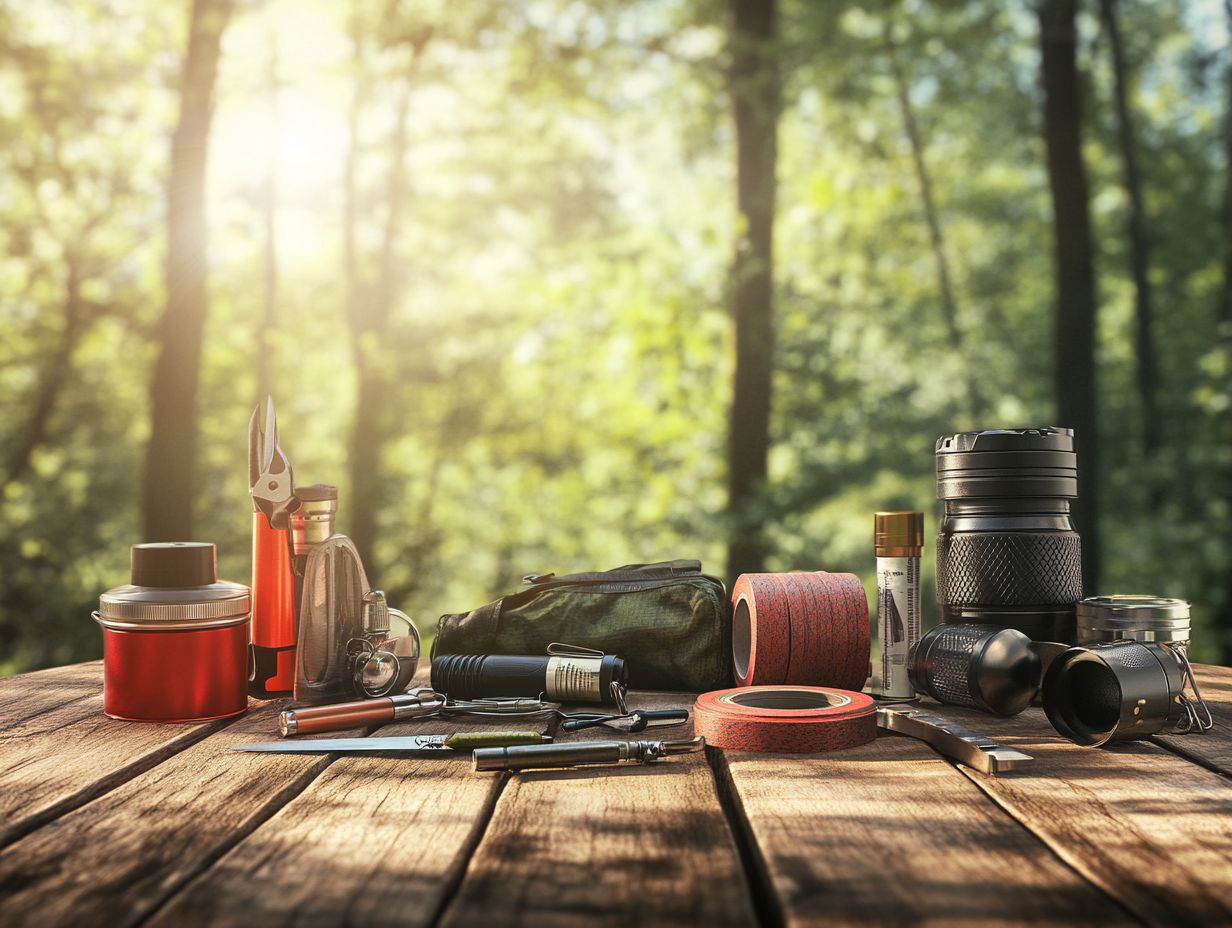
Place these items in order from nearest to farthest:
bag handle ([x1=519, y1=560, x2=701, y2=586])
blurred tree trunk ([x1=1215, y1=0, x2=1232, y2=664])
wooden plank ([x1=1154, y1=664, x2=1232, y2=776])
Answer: wooden plank ([x1=1154, y1=664, x2=1232, y2=776]), bag handle ([x1=519, y1=560, x2=701, y2=586]), blurred tree trunk ([x1=1215, y1=0, x2=1232, y2=664])

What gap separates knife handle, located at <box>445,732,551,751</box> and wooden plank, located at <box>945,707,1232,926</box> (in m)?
0.74

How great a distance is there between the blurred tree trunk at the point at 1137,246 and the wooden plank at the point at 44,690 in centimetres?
1075

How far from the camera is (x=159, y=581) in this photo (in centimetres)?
213

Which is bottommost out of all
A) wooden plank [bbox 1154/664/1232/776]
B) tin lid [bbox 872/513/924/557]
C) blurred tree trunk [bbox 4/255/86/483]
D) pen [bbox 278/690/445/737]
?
wooden plank [bbox 1154/664/1232/776]

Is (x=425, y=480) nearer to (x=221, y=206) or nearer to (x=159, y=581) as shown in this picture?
(x=221, y=206)

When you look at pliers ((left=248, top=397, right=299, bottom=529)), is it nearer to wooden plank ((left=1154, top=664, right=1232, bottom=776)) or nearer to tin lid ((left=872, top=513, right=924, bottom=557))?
tin lid ((left=872, top=513, right=924, bottom=557))

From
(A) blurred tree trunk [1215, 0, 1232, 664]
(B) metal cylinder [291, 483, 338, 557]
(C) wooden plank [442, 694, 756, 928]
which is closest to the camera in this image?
(C) wooden plank [442, 694, 756, 928]

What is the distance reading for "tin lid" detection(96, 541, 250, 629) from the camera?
2.10 metres

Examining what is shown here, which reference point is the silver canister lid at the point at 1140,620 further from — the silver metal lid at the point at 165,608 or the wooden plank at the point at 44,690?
the wooden plank at the point at 44,690

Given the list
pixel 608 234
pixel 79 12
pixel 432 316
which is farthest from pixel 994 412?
pixel 79 12

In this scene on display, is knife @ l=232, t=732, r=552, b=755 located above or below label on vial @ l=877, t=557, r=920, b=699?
below

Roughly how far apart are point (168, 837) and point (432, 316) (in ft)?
53.3

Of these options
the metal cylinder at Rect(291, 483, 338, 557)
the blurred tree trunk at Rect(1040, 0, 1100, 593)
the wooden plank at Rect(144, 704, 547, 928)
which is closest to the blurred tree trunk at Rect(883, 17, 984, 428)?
the blurred tree trunk at Rect(1040, 0, 1100, 593)

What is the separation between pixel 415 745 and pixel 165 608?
0.60 metres
